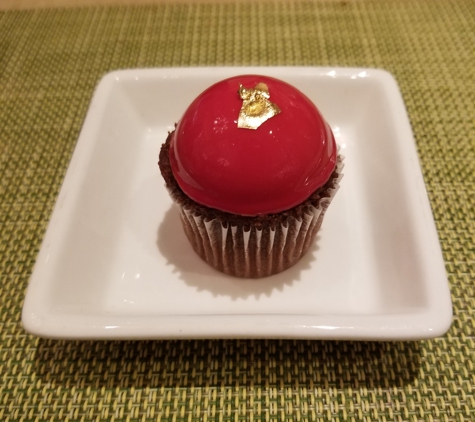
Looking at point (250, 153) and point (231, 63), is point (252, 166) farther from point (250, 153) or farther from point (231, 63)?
point (231, 63)

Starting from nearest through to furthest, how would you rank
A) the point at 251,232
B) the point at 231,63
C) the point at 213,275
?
the point at 251,232
the point at 213,275
the point at 231,63

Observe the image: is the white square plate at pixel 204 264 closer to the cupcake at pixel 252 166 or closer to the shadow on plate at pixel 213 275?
the shadow on plate at pixel 213 275

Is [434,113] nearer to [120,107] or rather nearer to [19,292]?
[120,107]

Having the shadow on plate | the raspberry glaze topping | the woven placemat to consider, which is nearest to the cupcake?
the raspberry glaze topping

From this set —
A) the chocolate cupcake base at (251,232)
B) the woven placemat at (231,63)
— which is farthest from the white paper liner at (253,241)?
the woven placemat at (231,63)

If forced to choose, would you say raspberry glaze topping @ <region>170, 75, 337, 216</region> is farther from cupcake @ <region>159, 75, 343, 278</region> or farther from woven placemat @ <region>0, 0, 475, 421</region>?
woven placemat @ <region>0, 0, 475, 421</region>

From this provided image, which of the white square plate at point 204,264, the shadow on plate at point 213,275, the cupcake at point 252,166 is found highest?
the cupcake at point 252,166

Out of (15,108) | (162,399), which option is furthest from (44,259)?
(15,108)

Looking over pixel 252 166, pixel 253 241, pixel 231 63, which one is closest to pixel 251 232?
pixel 253 241
